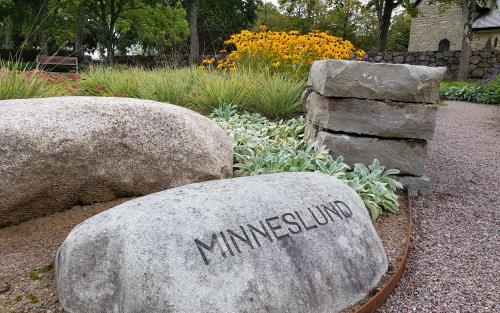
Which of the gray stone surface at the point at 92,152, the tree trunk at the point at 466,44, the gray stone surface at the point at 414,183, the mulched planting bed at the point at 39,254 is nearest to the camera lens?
the mulched planting bed at the point at 39,254

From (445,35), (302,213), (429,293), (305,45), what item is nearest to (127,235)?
(302,213)

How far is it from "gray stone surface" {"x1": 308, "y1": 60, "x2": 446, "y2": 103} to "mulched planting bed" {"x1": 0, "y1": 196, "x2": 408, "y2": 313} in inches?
45.7

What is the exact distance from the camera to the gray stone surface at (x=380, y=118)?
12.6 feet

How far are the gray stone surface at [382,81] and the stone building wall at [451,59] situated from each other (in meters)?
17.0

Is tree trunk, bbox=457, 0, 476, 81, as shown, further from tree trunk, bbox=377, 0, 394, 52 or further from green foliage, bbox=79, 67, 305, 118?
green foliage, bbox=79, 67, 305, 118

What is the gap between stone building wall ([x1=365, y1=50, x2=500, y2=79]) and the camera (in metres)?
19.5

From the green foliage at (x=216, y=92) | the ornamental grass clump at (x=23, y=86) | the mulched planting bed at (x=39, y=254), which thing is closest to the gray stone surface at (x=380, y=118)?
the mulched planting bed at (x=39, y=254)

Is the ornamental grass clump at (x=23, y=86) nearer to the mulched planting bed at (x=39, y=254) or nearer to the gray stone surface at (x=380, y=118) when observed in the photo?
the mulched planting bed at (x=39, y=254)

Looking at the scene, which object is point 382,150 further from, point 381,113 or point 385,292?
point 385,292

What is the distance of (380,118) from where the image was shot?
3.88 metres

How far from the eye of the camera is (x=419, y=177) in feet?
13.2

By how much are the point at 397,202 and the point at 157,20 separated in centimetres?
1975

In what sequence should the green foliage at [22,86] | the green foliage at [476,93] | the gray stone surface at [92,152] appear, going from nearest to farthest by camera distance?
the gray stone surface at [92,152] < the green foliage at [22,86] < the green foliage at [476,93]

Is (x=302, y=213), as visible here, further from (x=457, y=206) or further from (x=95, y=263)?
(x=457, y=206)
